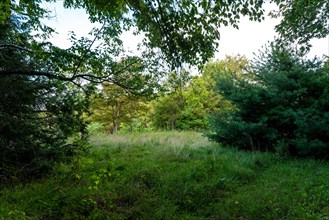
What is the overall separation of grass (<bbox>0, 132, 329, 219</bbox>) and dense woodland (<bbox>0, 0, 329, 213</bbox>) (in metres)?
0.83

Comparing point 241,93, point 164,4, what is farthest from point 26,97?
point 241,93

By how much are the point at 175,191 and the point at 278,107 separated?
4984 mm

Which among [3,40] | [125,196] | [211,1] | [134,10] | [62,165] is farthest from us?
[62,165]

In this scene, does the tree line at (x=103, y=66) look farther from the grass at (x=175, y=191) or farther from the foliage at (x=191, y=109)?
the foliage at (x=191, y=109)

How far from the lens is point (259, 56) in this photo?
859 centimetres

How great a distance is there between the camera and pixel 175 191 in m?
4.50

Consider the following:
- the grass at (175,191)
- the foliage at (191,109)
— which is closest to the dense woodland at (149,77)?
the grass at (175,191)

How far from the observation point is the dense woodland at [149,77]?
3.35 m

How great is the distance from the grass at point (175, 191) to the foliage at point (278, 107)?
1051 millimetres

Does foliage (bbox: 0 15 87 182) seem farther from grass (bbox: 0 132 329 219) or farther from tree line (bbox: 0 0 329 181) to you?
grass (bbox: 0 132 329 219)

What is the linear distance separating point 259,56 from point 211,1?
6.17 metres

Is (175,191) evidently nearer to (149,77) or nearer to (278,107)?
(149,77)

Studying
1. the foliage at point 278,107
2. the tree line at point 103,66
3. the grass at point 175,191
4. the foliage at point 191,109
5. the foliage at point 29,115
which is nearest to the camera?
the tree line at point 103,66

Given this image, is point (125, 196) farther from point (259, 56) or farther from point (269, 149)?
point (259, 56)
